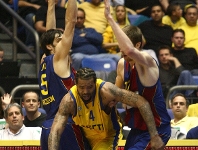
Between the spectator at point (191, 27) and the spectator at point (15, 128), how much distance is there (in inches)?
182

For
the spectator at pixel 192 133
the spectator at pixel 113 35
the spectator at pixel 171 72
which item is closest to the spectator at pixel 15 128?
the spectator at pixel 192 133

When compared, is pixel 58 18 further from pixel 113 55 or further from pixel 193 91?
pixel 193 91

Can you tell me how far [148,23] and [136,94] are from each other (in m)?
6.49

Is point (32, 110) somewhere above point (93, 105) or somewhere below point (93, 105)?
below

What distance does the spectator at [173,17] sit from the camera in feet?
48.3

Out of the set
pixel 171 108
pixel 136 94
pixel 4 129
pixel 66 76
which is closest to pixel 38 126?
pixel 4 129

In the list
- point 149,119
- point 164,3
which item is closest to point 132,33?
point 149,119

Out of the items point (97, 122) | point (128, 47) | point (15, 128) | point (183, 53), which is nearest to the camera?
point (128, 47)

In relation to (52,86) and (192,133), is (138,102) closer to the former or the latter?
(52,86)

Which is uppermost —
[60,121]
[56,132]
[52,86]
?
[52,86]

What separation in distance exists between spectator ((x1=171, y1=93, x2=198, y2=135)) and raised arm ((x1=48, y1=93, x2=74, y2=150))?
136 inches

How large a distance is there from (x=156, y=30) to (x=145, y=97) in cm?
629

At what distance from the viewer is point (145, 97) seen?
27.0ft

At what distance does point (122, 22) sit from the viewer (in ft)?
47.3
